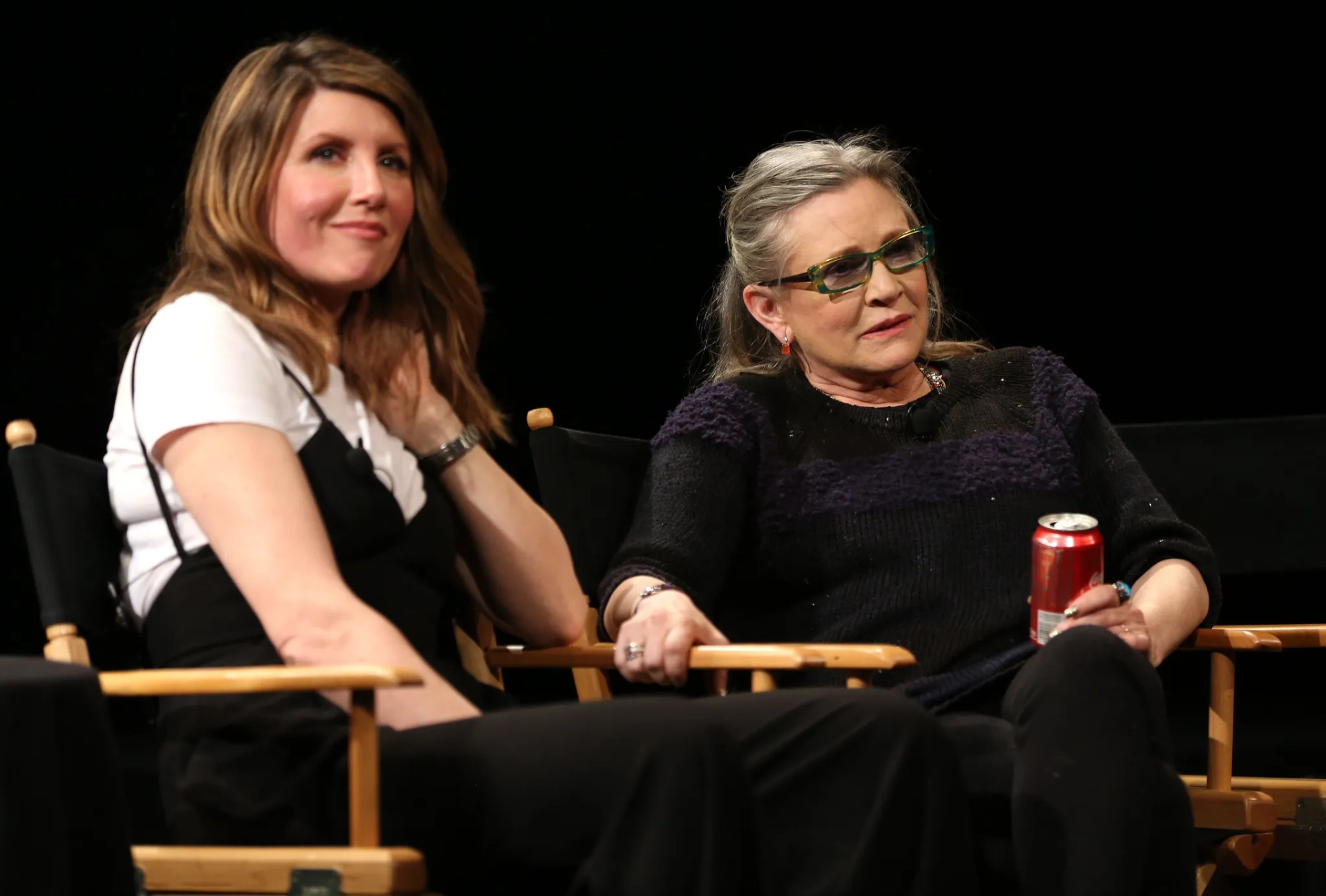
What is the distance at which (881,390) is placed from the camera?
2256 millimetres

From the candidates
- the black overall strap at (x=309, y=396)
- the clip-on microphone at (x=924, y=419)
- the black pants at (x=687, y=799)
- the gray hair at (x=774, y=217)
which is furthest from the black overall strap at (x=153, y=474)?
the clip-on microphone at (x=924, y=419)

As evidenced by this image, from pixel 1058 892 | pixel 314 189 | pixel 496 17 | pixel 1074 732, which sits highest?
pixel 496 17

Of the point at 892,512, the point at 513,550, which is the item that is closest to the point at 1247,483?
the point at 892,512

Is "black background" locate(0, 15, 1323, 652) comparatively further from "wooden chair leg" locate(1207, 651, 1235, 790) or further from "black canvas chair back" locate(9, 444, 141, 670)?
"black canvas chair back" locate(9, 444, 141, 670)

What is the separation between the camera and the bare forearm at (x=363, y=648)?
1508mm

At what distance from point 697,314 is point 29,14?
1373 millimetres

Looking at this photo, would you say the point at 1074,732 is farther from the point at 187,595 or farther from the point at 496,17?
the point at 496,17

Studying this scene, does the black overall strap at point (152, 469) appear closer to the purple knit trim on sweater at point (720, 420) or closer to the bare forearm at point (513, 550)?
the bare forearm at point (513, 550)

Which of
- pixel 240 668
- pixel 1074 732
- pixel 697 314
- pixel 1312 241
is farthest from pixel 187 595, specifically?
pixel 1312 241

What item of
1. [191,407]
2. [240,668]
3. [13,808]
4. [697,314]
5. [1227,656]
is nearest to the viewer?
[13,808]

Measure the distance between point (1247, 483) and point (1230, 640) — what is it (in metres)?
0.77

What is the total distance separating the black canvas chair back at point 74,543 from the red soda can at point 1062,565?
40.7 inches

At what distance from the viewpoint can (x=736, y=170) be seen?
3.19 m

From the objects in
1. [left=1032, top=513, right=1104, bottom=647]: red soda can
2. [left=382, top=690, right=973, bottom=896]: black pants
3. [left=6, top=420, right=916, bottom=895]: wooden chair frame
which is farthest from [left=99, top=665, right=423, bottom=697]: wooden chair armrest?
[left=1032, top=513, right=1104, bottom=647]: red soda can
